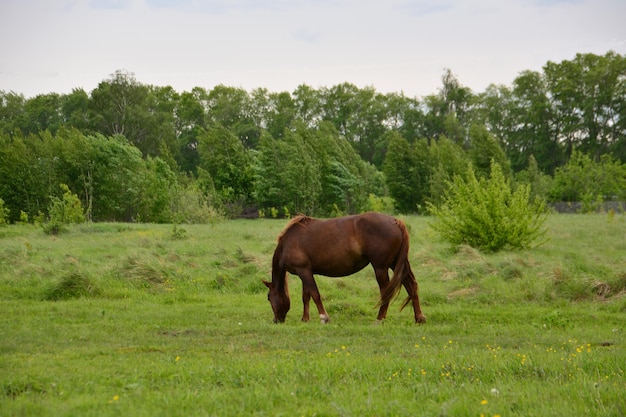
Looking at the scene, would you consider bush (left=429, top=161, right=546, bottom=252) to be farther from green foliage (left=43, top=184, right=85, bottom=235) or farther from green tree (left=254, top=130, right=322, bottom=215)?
green tree (left=254, top=130, right=322, bottom=215)

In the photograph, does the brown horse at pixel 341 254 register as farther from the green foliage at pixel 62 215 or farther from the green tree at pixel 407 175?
the green tree at pixel 407 175

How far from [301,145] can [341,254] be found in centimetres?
4108

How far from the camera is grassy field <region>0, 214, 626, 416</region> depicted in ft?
16.8

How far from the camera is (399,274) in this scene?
10.9 m

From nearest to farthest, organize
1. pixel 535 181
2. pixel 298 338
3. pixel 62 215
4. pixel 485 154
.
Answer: pixel 298 338, pixel 62 215, pixel 485 154, pixel 535 181

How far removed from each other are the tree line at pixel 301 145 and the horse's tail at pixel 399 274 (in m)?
28.3

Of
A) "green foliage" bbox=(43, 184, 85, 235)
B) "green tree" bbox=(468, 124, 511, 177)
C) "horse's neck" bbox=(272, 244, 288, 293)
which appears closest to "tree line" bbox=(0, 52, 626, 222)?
"green tree" bbox=(468, 124, 511, 177)

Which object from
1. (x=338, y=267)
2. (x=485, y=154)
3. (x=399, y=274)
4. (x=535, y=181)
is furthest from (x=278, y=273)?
(x=535, y=181)

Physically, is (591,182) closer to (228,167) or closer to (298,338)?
(228,167)

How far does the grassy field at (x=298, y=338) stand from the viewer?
512 centimetres

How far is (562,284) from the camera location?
521 inches

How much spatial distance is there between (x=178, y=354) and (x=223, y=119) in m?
78.3

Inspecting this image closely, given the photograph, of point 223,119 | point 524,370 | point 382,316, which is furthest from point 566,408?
point 223,119

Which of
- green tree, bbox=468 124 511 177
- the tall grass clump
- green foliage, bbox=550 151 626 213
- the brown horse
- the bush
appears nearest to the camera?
the brown horse
